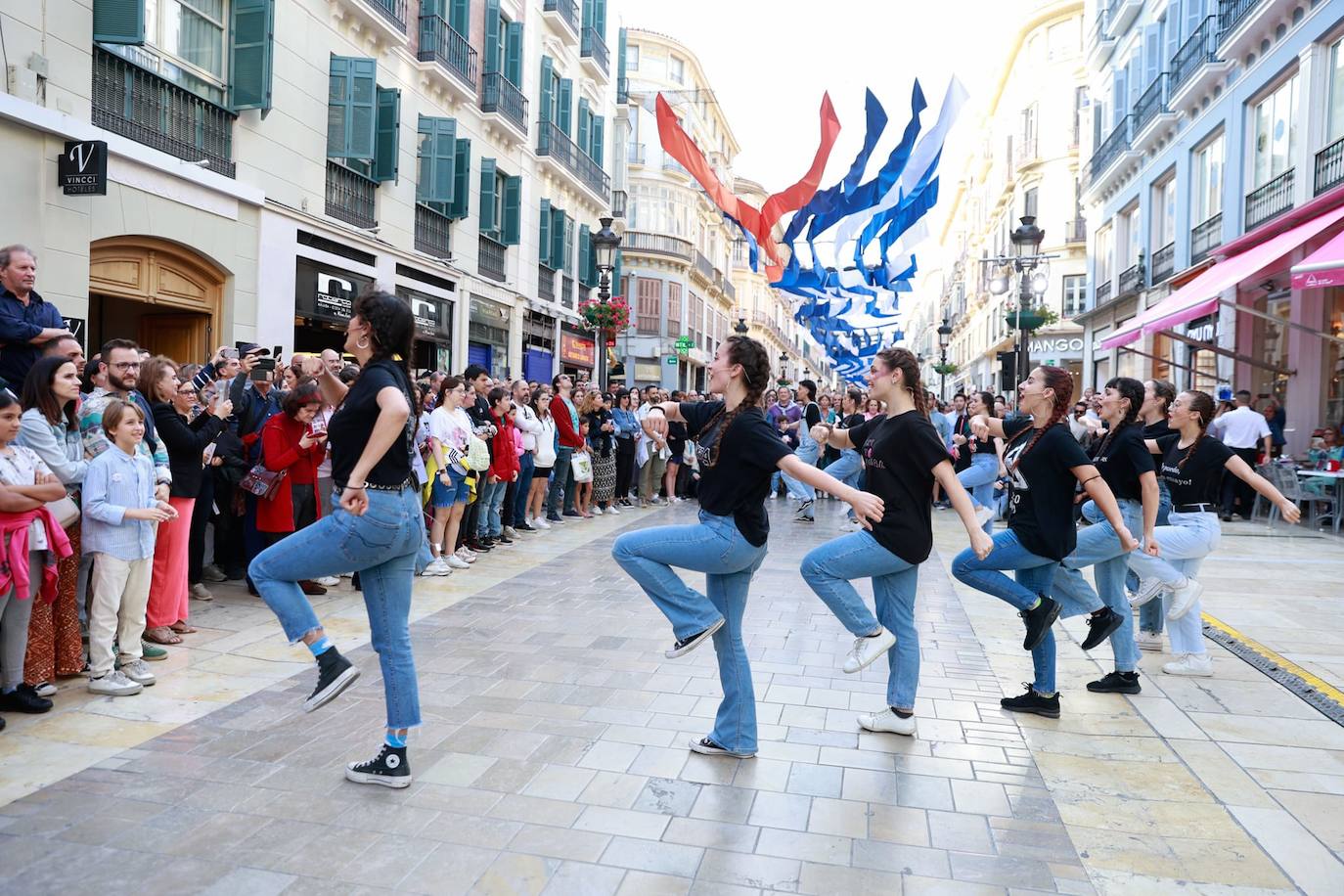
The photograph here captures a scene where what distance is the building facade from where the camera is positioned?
14.7 metres

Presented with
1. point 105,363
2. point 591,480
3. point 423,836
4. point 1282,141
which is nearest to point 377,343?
point 423,836

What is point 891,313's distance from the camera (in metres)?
38.0

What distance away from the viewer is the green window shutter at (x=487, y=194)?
21109 millimetres

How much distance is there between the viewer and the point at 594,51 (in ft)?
92.7

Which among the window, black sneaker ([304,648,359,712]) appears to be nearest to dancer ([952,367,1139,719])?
black sneaker ([304,648,359,712])

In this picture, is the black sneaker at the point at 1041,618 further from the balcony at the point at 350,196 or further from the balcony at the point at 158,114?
the balcony at the point at 350,196

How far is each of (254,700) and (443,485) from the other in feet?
13.9

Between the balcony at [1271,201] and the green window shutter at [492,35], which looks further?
the green window shutter at [492,35]

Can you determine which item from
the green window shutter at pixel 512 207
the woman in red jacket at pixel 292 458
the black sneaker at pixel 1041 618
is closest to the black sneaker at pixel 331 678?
the black sneaker at pixel 1041 618

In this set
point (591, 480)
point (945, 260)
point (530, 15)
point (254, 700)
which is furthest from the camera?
point (945, 260)

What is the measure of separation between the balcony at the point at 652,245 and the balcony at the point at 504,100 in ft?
A: 65.8

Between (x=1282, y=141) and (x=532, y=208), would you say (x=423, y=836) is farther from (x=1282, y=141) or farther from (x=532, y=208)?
(x=532, y=208)

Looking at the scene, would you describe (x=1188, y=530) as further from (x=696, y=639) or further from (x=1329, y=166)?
(x=1329, y=166)

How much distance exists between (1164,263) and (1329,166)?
770 centimetres
